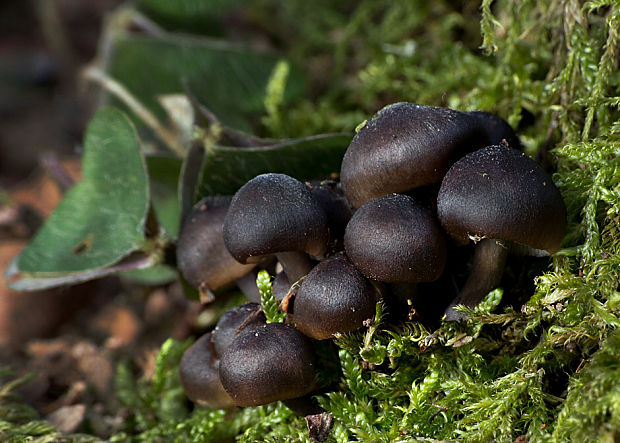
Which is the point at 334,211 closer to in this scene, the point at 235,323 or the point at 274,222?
the point at 274,222

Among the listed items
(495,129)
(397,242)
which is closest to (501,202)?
(397,242)

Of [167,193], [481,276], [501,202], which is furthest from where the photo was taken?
[167,193]

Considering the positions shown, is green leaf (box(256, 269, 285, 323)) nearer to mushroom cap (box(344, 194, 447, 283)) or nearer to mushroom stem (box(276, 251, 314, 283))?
mushroom stem (box(276, 251, 314, 283))

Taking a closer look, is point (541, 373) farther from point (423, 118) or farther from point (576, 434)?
point (423, 118)

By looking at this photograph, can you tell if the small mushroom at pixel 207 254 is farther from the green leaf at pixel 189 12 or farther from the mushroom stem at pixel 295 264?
the green leaf at pixel 189 12

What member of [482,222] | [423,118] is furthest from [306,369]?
[423,118]

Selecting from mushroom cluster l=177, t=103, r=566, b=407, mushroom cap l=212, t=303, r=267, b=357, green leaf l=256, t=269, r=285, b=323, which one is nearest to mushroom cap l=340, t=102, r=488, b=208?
mushroom cluster l=177, t=103, r=566, b=407

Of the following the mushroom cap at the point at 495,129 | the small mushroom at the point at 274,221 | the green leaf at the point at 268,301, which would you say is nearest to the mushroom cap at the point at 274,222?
the small mushroom at the point at 274,221
